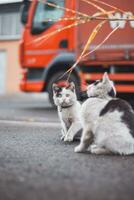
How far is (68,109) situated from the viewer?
926cm

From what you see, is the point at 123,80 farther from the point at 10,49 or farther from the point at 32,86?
the point at 10,49

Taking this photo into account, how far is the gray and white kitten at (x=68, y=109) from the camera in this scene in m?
9.14

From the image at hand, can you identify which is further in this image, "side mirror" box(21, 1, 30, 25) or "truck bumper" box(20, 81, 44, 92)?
"side mirror" box(21, 1, 30, 25)

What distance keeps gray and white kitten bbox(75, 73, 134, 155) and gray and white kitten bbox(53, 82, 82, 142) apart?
1.24m

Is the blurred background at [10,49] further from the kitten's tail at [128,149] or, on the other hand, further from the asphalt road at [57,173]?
the kitten's tail at [128,149]

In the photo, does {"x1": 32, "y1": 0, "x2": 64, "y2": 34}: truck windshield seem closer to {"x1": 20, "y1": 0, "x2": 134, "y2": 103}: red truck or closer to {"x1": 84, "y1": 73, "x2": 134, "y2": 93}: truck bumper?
{"x1": 20, "y1": 0, "x2": 134, "y2": 103}: red truck

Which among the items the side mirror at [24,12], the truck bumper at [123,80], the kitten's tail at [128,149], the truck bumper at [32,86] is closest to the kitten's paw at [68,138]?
the kitten's tail at [128,149]

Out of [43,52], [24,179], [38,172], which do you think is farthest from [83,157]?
[43,52]

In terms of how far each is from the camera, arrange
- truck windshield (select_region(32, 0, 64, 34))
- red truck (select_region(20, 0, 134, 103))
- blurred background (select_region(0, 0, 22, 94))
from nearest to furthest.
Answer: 1. red truck (select_region(20, 0, 134, 103))
2. truck windshield (select_region(32, 0, 64, 34))
3. blurred background (select_region(0, 0, 22, 94))

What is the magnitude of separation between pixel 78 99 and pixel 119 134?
288 centimetres

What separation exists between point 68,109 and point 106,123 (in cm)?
185

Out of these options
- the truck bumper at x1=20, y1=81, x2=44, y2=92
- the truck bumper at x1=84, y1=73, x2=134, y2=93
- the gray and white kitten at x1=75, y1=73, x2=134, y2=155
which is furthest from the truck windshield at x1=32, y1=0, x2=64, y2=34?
the gray and white kitten at x1=75, y1=73, x2=134, y2=155

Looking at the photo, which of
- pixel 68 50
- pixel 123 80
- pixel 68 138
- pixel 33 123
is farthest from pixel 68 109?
pixel 68 50

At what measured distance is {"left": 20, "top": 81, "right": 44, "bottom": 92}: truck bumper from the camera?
17188 millimetres
